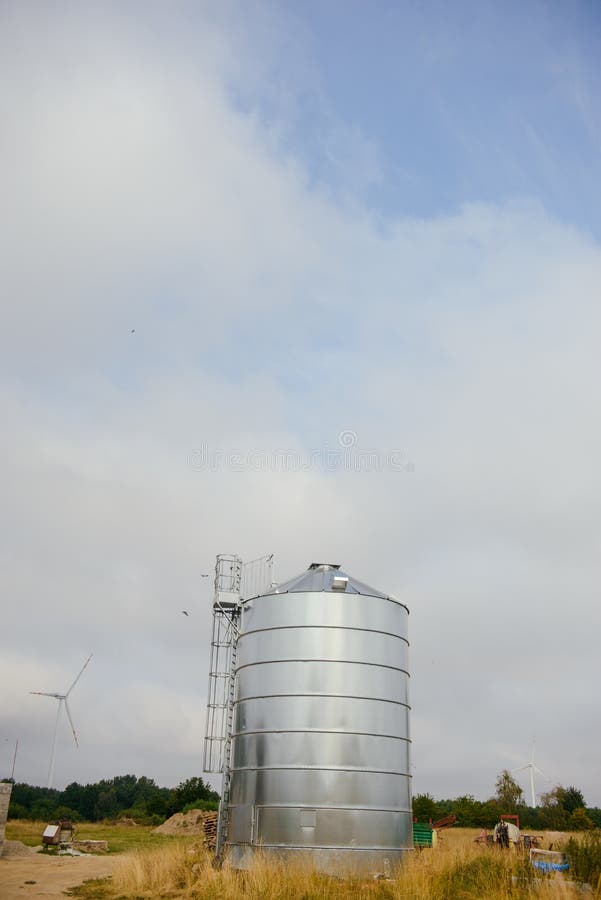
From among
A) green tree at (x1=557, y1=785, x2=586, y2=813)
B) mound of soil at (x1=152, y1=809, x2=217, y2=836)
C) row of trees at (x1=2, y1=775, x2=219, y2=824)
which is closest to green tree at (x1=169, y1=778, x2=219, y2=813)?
row of trees at (x1=2, y1=775, x2=219, y2=824)

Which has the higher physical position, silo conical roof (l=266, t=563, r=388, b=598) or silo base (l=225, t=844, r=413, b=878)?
silo conical roof (l=266, t=563, r=388, b=598)

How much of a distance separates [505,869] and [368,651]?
640cm

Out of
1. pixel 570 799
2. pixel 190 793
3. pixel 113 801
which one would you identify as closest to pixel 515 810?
pixel 570 799

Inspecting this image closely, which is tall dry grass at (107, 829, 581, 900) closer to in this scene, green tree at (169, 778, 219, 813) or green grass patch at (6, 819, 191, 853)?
green grass patch at (6, 819, 191, 853)

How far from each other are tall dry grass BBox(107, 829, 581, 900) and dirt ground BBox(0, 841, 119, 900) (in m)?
1.71

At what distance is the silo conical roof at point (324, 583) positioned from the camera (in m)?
20.5

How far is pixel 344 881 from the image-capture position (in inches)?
637

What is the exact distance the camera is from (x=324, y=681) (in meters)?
19.1

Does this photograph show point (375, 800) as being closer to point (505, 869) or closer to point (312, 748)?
point (312, 748)

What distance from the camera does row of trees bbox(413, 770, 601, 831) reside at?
42.9 m

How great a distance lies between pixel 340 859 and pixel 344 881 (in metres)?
1.18

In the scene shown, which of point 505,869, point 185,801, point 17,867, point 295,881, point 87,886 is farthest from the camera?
point 185,801

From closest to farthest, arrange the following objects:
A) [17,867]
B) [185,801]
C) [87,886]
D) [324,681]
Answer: [87,886]
[324,681]
[17,867]
[185,801]

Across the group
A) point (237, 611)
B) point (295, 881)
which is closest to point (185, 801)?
point (237, 611)
